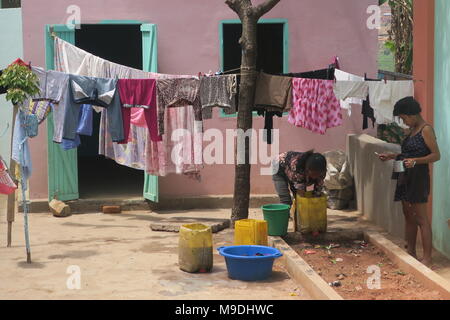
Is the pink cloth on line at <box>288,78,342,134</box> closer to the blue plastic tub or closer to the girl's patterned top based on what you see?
the girl's patterned top

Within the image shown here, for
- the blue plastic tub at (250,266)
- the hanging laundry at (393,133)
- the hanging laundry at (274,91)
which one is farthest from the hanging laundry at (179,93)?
the hanging laundry at (393,133)

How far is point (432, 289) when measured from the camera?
6.60 meters

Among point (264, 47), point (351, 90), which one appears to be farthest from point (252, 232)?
point (264, 47)

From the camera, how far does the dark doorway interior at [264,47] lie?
469 inches

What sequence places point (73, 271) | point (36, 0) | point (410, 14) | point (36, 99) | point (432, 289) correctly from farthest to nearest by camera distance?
1. point (410, 14)
2. point (36, 0)
3. point (36, 99)
4. point (73, 271)
5. point (432, 289)

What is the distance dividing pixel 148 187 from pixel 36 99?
8.22 ft

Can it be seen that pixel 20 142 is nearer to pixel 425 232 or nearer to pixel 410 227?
pixel 410 227

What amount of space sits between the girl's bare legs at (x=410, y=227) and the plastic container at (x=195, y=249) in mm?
2123

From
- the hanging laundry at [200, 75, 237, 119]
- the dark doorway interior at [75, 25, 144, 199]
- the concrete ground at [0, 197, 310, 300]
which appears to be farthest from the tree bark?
the dark doorway interior at [75, 25, 144, 199]

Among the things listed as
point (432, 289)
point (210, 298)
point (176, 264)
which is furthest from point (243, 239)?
point (432, 289)

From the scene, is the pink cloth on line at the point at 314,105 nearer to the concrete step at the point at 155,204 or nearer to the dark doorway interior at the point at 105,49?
the concrete step at the point at 155,204

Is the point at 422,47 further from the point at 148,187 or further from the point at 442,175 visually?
the point at 148,187

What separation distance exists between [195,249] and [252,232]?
750mm

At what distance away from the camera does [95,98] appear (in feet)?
31.7
